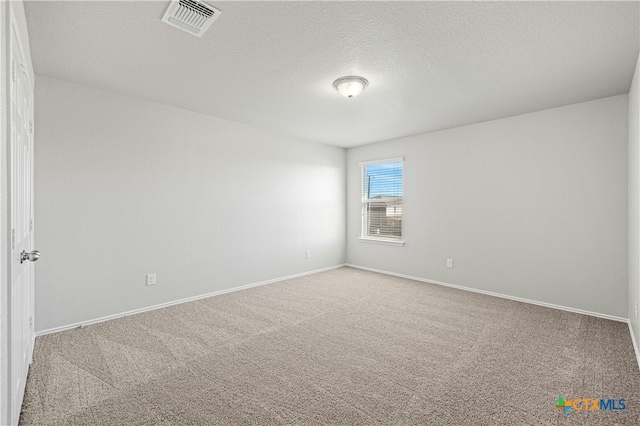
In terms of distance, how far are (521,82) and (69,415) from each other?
4353mm

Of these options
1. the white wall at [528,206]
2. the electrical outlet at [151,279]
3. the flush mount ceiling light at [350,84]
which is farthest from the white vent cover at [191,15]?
the white wall at [528,206]

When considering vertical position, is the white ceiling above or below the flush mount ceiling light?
above

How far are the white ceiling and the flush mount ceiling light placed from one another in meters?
0.07

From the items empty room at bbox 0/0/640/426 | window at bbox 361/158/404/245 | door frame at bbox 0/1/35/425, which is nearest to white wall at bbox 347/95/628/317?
empty room at bbox 0/0/640/426

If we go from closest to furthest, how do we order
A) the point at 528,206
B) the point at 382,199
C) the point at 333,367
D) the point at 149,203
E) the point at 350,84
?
the point at 333,367
the point at 350,84
the point at 149,203
the point at 528,206
the point at 382,199

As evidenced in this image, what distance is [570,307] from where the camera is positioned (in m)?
3.53

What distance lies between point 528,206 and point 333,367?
10.7 feet

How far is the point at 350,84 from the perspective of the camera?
2848 mm

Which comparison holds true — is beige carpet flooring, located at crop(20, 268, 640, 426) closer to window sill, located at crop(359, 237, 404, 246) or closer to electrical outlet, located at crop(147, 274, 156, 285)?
electrical outlet, located at crop(147, 274, 156, 285)

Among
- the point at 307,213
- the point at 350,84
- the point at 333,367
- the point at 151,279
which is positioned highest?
the point at 350,84

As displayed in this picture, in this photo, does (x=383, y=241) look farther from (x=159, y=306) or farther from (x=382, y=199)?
(x=159, y=306)

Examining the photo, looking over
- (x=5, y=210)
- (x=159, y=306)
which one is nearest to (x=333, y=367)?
(x=5, y=210)

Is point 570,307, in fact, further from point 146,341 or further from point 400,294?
point 146,341

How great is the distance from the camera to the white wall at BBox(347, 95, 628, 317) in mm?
3281
